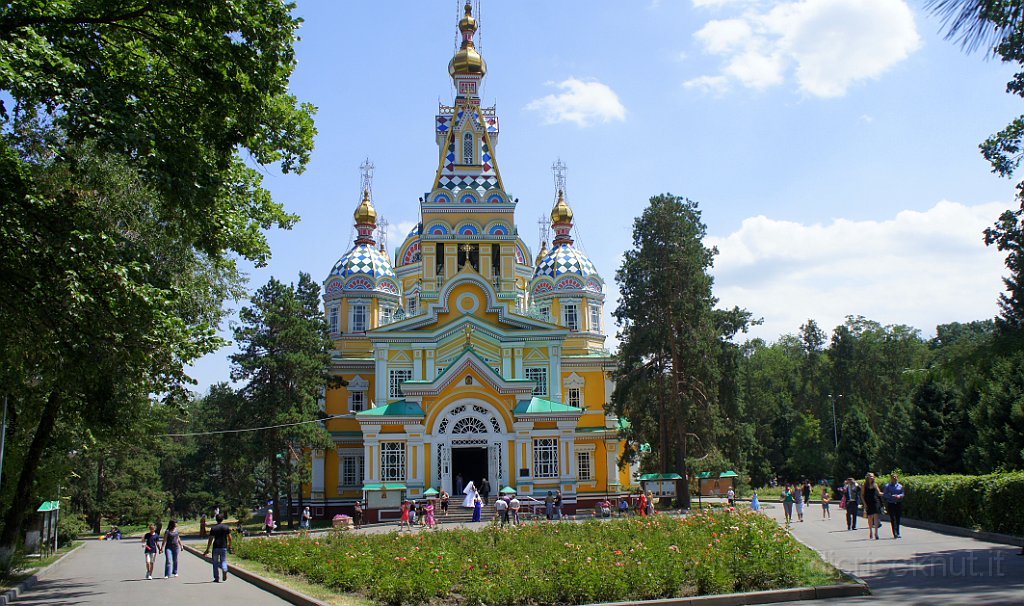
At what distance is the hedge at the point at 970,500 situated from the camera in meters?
17.2

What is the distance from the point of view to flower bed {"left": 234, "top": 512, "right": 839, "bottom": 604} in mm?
11359

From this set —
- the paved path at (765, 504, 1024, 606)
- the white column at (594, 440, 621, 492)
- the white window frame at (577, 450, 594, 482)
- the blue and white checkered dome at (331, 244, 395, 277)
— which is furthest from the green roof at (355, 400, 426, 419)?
the paved path at (765, 504, 1024, 606)

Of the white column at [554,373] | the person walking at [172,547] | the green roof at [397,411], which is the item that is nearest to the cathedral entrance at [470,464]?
the green roof at [397,411]

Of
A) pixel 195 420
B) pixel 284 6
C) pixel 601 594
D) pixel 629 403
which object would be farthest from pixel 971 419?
pixel 195 420

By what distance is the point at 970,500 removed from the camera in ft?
63.3

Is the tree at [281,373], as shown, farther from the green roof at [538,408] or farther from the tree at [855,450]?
Result: the tree at [855,450]

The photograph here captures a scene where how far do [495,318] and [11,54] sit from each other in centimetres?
3176

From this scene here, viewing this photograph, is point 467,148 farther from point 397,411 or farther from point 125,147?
point 125,147

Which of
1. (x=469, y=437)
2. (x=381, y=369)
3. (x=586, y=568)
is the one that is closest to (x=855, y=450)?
(x=469, y=437)

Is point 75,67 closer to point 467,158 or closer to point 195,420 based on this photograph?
point 467,158

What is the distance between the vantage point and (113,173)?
15.3 m

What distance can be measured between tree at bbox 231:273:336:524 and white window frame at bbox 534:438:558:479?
31.3 ft

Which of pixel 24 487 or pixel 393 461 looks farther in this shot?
pixel 393 461

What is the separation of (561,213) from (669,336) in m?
19.6
